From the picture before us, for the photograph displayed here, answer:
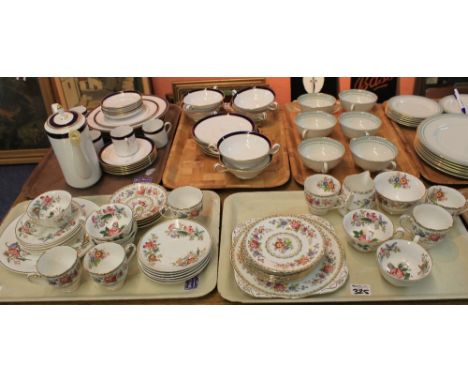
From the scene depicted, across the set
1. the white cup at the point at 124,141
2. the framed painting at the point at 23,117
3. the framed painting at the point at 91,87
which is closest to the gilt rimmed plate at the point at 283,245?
the white cup at the point at 124,141

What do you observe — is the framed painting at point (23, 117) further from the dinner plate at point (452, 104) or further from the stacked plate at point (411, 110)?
the dinner plate at point (452, 104)

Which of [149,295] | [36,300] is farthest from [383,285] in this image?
[36,300]

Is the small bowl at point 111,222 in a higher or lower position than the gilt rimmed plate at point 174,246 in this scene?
higher

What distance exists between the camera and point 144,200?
1574 mm

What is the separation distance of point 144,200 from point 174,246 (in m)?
0.30

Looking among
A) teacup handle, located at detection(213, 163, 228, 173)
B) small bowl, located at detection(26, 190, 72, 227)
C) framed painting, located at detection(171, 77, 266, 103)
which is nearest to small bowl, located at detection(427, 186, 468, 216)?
teacup handle, located at detection(213, 163, 228, 173)

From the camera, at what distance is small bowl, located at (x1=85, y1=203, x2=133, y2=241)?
136 cm

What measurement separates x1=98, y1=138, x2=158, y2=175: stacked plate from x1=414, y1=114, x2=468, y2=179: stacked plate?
3.79 feet

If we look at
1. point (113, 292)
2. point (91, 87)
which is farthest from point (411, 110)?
point (91, 87)

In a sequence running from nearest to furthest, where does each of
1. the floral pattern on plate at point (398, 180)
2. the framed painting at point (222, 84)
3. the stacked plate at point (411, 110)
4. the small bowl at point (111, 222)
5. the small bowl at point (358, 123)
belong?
1. the small bowl at point (111, 222)
2. the floral pattern on plate at point (398, 180)
3. the small bowl at point (358, 123)
4. the stacked plate at point (411, 110)
5. the framed painting at point (222, 84)

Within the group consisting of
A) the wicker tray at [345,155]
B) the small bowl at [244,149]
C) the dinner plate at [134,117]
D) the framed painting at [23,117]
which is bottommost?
the framed painting at [23,117]

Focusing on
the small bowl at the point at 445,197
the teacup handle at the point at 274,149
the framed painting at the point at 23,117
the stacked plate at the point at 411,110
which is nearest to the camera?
the small bowl at the point at 445,197

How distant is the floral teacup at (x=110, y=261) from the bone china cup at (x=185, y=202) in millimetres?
195

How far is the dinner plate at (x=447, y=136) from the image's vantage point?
1644mm
